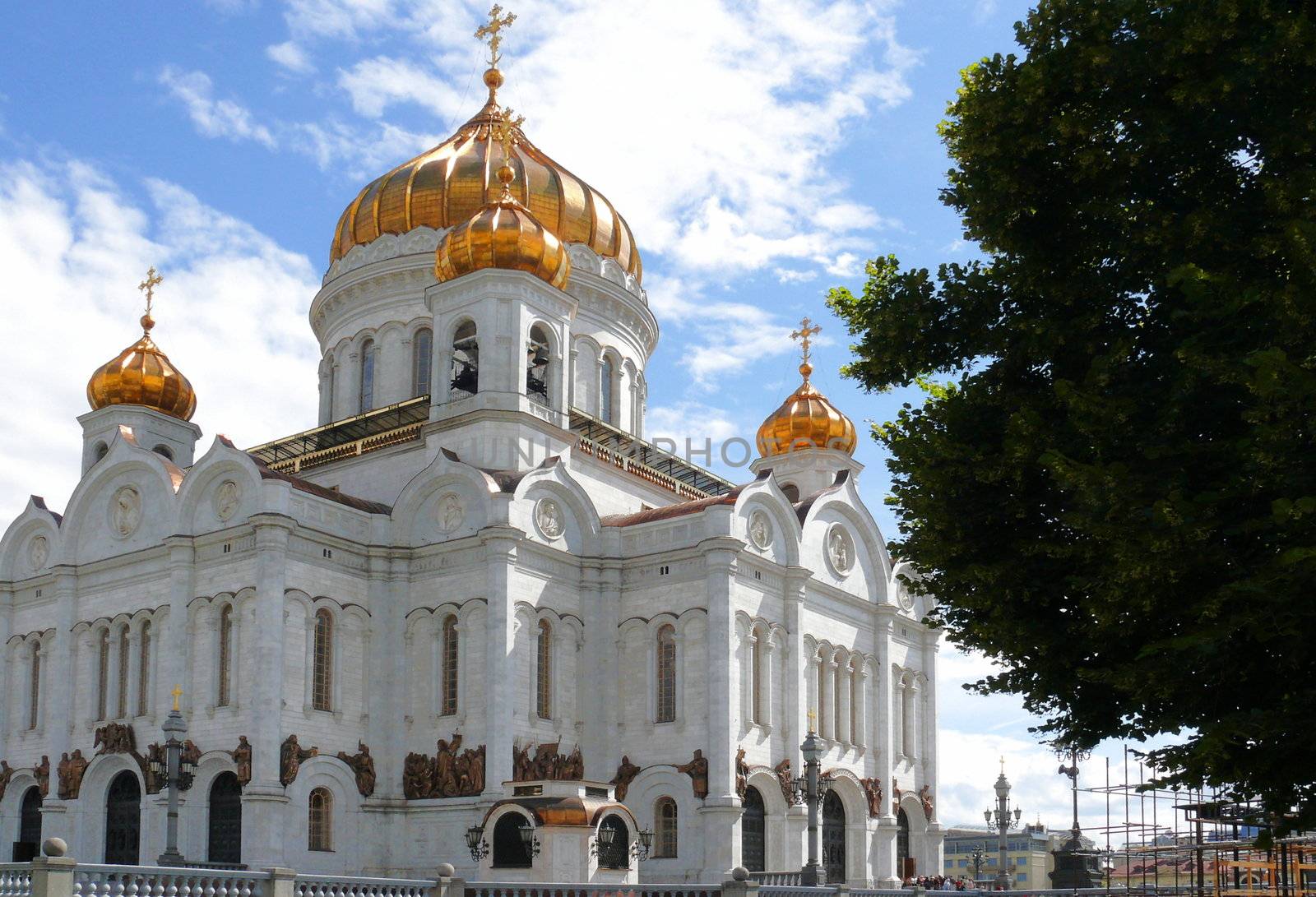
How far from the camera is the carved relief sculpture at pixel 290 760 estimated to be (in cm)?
2789

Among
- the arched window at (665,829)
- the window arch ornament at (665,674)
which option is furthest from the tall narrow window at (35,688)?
the arched window at (665,829)

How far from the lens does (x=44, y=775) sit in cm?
3184

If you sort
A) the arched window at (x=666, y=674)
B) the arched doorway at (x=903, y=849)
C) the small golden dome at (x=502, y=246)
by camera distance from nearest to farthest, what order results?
1. the arched window at (x=666, y=674)
2. the small golden dome at (x=502, y=246)
3. the arched doorway at (x=903, y=849)

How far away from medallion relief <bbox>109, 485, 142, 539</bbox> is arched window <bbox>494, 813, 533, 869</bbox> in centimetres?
1172

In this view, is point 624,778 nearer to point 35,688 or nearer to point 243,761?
point 243,761

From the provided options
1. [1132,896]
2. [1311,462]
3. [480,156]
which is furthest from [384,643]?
[1311,462]

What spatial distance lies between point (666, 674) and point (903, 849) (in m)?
9.53

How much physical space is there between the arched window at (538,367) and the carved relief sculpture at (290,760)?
344 inches

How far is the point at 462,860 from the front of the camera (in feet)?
94.1

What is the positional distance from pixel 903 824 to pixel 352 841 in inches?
566

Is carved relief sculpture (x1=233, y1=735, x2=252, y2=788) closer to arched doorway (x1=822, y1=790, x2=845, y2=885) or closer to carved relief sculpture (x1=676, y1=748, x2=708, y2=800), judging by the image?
carved relief sculpture (x1=676, y1=748, x2=708, y2=800)

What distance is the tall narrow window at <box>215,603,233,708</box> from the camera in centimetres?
2919

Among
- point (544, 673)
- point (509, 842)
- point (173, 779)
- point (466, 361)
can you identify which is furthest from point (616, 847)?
point (466, 361)

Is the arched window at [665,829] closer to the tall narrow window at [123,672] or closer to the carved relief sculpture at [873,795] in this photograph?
the carved relief sculpture at [873,795]
